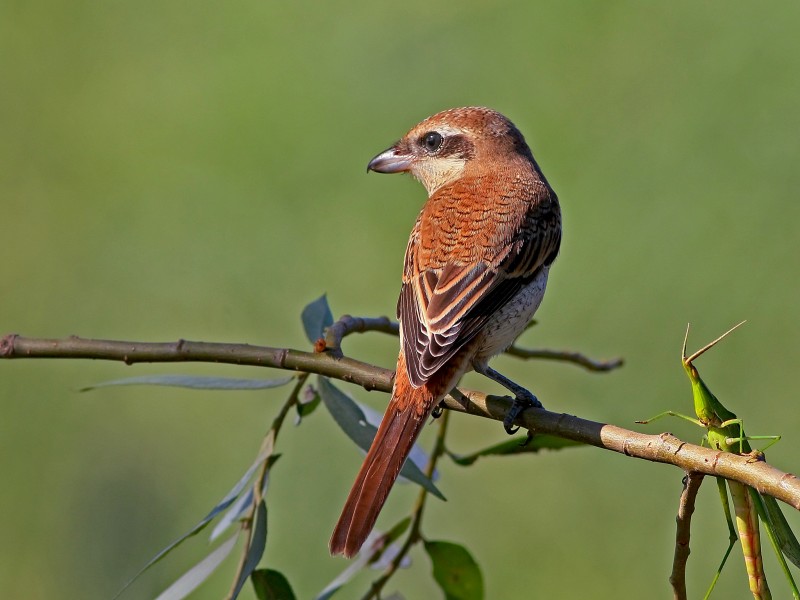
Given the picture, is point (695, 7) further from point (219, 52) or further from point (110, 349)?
point (110, 349)

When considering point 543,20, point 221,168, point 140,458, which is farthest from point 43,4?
point 140,458

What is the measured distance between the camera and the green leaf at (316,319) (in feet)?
10.0

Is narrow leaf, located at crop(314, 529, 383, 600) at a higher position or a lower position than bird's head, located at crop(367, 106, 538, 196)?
lower

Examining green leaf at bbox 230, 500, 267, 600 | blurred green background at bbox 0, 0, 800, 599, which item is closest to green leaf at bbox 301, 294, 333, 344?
green leaf at bbox 230, 500, 267, 600

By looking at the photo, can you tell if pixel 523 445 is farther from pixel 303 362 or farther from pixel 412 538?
pixel 303 362

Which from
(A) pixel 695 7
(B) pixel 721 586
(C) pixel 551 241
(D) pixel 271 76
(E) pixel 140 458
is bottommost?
(B) pixel 721 586

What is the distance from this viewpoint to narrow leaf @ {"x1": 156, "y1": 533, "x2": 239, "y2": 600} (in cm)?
269

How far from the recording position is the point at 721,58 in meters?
6.90

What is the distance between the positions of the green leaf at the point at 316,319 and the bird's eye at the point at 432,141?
1094mm

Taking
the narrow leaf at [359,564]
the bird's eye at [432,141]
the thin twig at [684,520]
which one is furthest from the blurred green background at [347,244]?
the thin twig at [684,520]

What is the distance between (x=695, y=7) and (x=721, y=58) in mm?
569

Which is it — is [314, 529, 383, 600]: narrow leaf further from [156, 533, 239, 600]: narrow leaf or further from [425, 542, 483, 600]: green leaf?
[156, 533, 239, 600]: narrow leaf

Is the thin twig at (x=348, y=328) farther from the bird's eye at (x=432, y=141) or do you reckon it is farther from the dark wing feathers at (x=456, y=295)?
the bird's eye at (x=432, y=141)

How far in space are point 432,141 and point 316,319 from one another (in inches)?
47.3
